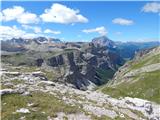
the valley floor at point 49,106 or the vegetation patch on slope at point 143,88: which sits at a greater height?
the valley floor at point 49,106

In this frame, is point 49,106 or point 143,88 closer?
point 49,106

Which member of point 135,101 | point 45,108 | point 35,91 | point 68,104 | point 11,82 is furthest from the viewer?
point 135,101

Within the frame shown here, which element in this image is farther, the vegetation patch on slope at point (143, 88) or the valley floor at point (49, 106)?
the vegetation patch on slope at point (143, 88)

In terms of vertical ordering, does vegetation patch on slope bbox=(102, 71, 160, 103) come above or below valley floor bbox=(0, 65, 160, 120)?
below

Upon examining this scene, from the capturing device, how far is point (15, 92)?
40562 mm

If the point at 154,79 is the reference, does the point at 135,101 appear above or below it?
above

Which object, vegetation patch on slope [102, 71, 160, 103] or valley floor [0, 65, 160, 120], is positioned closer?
valley floor [0, 65, 160, 120]

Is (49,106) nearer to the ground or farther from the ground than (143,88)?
farther from the ground

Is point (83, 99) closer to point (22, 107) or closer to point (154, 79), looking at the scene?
point (22, 107)

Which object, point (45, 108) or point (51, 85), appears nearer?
point (45, 108)

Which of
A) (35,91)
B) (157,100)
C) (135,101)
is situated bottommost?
(157,100)

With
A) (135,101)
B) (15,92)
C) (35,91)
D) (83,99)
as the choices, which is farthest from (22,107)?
(135,101)

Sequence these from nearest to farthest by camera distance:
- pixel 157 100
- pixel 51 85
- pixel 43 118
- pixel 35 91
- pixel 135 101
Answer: pixel 43 118
pixel 35 91
pixel 51 85
pixel 135 101
pixel 157 100

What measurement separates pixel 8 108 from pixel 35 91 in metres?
8.28
